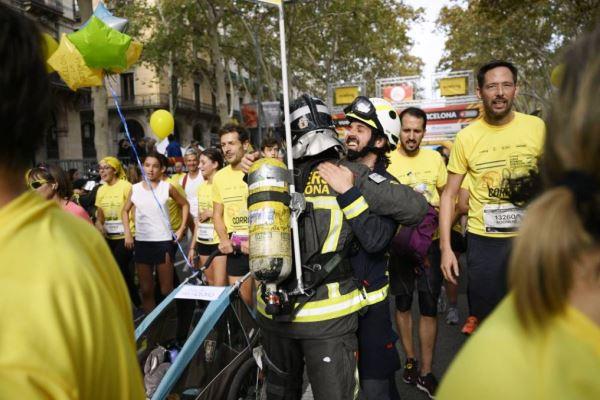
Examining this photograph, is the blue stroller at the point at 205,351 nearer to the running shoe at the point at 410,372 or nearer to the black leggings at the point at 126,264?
the running shoe at the point at 410,372

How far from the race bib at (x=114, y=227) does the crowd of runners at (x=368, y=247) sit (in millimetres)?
35

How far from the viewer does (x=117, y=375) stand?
3.56 feet

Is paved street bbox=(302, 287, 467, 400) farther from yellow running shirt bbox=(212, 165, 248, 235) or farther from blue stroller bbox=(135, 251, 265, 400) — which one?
yellow running shirt bbox=(212, 165, 248, 235)

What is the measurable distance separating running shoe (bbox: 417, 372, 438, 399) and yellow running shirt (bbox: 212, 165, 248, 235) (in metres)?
2.11

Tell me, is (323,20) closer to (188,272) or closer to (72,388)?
(188,272)

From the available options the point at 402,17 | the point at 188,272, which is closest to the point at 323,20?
the point at 402,17

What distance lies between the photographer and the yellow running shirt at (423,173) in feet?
15.8

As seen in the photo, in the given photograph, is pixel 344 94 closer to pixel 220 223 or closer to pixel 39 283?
pixel 220 223

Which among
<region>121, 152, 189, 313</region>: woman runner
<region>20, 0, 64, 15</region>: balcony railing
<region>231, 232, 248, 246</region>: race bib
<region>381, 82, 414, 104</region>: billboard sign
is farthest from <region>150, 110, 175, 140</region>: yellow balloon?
<region>20, 0, 64, 15</region>: balcony railing

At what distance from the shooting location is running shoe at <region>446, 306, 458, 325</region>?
19.0 feet

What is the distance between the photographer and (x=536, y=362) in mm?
817

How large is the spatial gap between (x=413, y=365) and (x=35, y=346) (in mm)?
3848

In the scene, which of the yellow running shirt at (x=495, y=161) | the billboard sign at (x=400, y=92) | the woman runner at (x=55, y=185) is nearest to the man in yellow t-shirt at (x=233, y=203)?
the woman runner at (x=55, y=185)

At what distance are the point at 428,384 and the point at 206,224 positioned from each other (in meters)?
3.06
